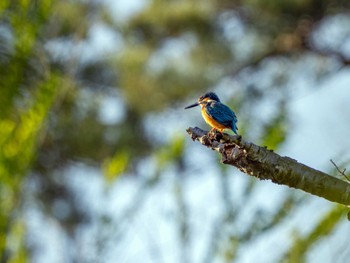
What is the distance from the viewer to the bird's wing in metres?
2.87

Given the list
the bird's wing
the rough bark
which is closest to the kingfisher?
the bird's wing

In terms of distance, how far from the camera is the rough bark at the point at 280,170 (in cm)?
241

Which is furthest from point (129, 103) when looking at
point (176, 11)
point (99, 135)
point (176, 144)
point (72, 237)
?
point (176, 144)

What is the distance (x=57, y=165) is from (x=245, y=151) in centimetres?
1064

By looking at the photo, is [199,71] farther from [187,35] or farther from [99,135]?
[99,135]

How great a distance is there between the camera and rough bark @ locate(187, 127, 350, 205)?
7.91 ft

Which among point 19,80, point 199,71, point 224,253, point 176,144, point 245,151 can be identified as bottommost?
point 245,151

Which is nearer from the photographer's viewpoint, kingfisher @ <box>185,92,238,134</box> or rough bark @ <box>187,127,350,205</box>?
rough bark @ <box>187,127,350,205</box>

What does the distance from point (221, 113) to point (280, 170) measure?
1.57ft

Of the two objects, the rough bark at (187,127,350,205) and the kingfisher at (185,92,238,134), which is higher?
the kingfisher at (185,92,238,134)

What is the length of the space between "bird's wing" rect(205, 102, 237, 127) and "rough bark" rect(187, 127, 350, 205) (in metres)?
0.24

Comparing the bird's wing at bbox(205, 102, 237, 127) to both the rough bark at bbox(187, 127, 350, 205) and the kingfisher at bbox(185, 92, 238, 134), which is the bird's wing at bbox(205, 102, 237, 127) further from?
the rough bark at bbox(187, 127, 350, 205)

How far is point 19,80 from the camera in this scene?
745cm

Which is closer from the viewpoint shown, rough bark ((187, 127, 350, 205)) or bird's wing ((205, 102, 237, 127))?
rough bark ((187, 127, 350, 205))
